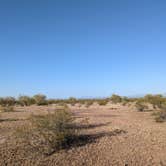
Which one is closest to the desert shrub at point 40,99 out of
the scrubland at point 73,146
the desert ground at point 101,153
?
the scrubland at point 73,146

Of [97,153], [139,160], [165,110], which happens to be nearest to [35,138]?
[97,153]

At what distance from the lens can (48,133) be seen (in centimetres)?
1115

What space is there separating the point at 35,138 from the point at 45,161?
7.16 ft

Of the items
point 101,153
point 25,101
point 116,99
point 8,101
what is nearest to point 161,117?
point 101,153

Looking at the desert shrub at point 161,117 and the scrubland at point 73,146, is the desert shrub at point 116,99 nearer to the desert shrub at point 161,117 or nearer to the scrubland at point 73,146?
the desert shrub at point 161,117

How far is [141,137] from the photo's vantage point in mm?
12633

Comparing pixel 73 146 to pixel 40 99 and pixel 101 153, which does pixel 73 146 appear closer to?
pixel 101 153

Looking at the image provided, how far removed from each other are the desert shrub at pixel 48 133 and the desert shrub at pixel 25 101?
1393 inches

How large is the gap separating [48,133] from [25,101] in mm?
37302

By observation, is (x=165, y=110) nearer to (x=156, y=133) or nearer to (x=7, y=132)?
(x=156, y=133)

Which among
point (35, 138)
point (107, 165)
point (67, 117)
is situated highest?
point (67, 117)

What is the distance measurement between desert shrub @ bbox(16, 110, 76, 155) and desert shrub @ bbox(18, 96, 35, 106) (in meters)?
35.4

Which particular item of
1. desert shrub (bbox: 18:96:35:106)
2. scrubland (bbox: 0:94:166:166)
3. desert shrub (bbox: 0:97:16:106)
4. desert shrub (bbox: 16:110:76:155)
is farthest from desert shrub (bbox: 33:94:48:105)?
desert shrub (bbox: 16:110:76:155)

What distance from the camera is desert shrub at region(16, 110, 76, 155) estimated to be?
34.4 feet
